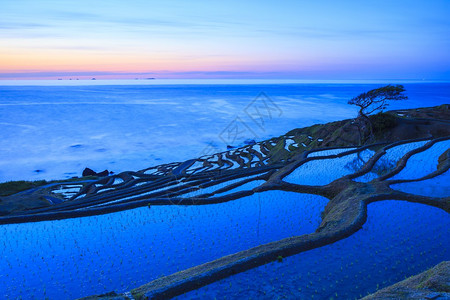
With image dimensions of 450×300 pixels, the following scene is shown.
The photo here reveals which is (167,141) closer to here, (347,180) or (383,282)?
(347,180)

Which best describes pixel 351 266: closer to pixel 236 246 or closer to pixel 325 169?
pixel 236 246

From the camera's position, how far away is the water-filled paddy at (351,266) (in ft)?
29.6

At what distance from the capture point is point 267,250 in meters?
10.8

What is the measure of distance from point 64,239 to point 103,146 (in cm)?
4802

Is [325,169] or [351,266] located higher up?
[325,169]

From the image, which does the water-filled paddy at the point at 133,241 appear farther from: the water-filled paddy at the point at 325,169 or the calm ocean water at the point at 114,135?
the calm ocean water at the point at 114,135

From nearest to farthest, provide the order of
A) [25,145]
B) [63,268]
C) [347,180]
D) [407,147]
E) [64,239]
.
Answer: [63,268], [64,239], [347,180], [407,147], [25,145]

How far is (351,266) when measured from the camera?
10148mm

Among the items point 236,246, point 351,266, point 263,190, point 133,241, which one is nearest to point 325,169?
point 263,190

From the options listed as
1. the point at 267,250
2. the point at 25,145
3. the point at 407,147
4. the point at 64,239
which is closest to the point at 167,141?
the point at 25,145

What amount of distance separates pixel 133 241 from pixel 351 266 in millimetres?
8203

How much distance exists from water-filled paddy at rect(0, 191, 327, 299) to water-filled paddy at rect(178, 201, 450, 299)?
88.2 inches

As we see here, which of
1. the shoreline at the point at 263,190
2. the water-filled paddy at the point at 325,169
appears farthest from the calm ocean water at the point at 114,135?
the shoreline at the point at 263,190

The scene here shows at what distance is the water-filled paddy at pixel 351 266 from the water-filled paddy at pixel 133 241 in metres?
2.24
